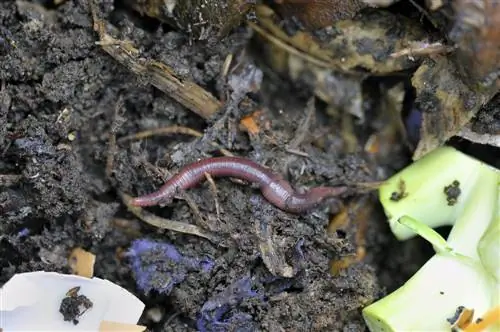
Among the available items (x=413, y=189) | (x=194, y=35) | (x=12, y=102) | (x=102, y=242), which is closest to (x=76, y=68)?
(x=12, y=102)

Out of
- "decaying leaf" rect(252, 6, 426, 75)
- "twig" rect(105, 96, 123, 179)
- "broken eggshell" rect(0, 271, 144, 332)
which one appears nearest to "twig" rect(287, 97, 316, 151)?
"decaying leaf" rect(252, 6, 426, 75)

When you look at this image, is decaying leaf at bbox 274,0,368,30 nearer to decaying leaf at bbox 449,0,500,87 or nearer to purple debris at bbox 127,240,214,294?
decaying leaf at bbox 449,0,500,87

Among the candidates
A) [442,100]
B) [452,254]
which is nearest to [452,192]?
[452,254]

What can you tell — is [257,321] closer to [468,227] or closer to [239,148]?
[239,148]

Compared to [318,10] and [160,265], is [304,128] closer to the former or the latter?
[318,10]

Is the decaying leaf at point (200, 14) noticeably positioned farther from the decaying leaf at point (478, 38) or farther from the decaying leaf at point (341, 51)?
the decaying leaf at point (478, 38)
